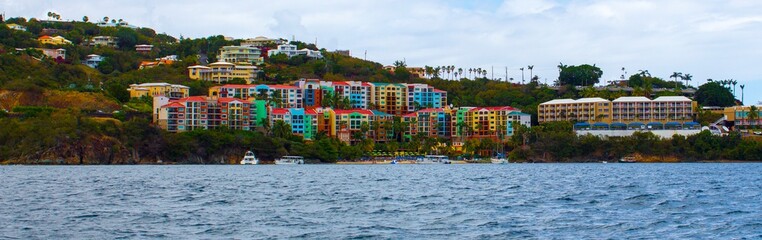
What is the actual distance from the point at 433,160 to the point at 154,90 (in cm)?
4867

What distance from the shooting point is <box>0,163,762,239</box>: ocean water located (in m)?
38.6

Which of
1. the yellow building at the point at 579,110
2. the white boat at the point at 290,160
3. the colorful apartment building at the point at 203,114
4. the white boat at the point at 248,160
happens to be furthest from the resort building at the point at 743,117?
the white boat at the point at 248,160

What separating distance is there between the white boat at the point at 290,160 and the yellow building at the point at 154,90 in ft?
118

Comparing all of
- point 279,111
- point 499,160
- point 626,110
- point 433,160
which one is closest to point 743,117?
point 626,110

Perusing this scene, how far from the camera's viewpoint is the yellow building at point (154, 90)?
173 m

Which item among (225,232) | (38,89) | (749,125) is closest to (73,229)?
(225,232)

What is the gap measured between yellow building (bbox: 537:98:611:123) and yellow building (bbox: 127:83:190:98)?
6013 centimetres

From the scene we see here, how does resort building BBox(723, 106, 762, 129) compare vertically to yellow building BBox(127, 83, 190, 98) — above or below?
below

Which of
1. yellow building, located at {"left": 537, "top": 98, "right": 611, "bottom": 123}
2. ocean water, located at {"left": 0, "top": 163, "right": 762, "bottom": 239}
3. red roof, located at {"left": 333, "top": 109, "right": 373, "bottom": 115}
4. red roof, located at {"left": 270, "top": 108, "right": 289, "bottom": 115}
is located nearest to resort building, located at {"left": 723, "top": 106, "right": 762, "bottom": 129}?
yellow building, located at {"left": 537, "top": 98, "right": 611, "bottom": 123}

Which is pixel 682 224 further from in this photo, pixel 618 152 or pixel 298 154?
pixel 618 152

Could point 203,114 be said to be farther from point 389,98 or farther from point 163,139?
point 389,98

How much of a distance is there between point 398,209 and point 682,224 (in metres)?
13.0

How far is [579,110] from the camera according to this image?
18025 cm

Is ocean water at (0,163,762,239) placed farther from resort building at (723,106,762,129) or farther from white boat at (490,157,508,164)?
resort building at (723,106,762,129)
